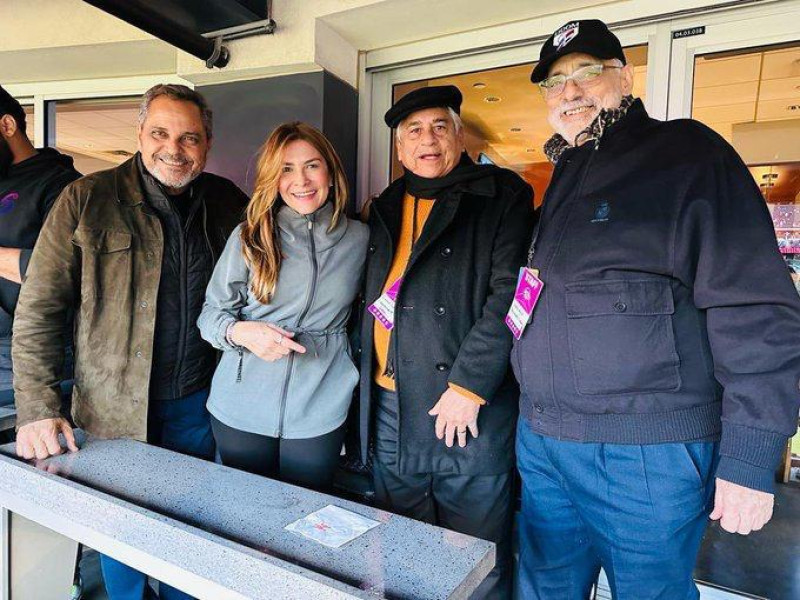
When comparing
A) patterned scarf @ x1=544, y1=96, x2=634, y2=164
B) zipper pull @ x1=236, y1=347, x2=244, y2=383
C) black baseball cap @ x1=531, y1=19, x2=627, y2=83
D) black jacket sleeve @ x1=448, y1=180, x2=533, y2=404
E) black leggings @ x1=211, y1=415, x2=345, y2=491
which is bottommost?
black leggings @ x1=211, y1=415, x2=345, y2=491

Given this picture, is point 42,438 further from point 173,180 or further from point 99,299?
point 173,180

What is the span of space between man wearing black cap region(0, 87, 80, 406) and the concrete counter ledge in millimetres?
811

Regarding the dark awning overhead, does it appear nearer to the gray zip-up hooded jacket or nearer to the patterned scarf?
the gray zip-up hooded jacket

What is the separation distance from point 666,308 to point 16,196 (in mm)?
2155

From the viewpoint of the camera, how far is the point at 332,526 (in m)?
1.02

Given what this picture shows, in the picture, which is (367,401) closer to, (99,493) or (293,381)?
(293,381)

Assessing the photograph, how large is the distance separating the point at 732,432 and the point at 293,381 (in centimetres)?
105

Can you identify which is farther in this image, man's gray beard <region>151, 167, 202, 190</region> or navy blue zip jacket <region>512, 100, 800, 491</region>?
man's gray beard <region>151, 167, 202, 190</region>

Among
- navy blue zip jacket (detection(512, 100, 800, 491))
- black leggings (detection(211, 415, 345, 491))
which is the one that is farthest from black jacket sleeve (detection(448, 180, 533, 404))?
black leggings (detection(211, 415, 345, 491))

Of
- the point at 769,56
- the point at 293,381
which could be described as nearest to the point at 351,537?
the point at 293,381

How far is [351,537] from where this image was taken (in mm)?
977

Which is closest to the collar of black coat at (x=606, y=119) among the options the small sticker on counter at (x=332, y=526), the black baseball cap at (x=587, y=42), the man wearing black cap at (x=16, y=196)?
the black baseball cap at (x=587, y=42)

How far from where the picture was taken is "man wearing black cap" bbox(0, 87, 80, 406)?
1961mm

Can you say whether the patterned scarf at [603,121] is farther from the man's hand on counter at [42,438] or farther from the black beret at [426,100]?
the man's hand on counter at [42,438]
